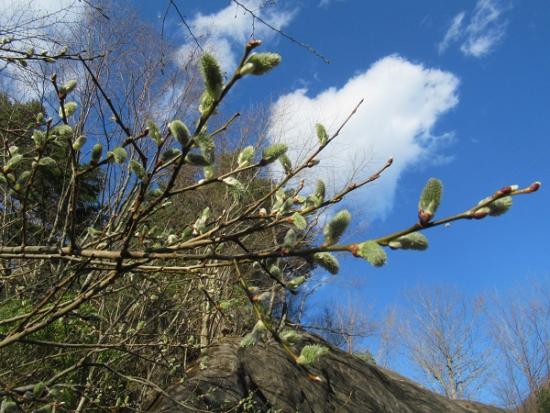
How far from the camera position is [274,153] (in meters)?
1.03

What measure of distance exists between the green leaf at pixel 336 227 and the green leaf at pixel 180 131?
0.29m

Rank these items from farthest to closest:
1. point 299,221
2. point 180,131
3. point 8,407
→ point 8,407 → point 299,221 → point 180,131

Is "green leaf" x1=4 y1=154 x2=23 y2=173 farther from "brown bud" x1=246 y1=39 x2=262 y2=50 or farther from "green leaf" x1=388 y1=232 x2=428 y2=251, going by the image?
"green leaf" x1=388 y1=232 x2=428 y2=251

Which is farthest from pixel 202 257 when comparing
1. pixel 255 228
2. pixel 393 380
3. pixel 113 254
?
pixel 393 380

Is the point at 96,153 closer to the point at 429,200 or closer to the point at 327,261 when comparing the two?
the point at 327,261

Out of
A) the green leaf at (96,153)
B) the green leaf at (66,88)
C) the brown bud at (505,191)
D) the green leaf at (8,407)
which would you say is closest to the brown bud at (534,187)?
the brown bud at (505,191)

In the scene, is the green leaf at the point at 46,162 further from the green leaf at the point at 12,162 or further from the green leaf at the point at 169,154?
the green leaf at the point at 169,154

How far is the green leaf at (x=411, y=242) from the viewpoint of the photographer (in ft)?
2.45

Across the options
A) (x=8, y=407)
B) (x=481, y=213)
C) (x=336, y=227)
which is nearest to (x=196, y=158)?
(x=336, y=227)

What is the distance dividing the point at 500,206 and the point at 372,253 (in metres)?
0.26

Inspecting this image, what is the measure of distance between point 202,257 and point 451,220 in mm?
474

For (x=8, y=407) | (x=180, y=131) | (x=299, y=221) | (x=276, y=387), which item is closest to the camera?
(x=180, y=131)

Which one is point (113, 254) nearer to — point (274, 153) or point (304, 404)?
point (274, 153)

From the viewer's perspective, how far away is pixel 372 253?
0.70 metres
